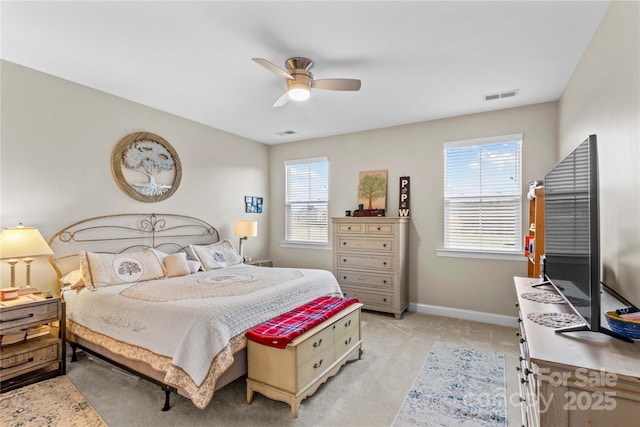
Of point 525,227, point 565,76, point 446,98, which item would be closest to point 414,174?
point 446,98

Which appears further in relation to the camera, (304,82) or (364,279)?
(364,279)

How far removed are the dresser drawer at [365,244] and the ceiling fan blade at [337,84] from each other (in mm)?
2304

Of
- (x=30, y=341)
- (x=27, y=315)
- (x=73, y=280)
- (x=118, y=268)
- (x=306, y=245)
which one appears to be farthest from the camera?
(x=306, y=245)

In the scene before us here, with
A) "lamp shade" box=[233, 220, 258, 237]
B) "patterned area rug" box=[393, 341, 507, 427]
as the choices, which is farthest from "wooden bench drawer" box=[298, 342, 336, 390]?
"lamp shade" box=[233, 220, 258, 237]

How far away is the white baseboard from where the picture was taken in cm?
405

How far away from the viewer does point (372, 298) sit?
4566 mm

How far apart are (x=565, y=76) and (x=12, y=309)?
5264 mm

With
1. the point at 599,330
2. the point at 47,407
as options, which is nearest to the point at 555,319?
the point at 599,330

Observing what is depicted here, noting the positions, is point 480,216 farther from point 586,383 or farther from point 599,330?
point 586,383

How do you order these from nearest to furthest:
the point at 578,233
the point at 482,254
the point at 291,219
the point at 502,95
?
the point at 578,233, the point at 502,95, the point at 482,254, the point at 291,219

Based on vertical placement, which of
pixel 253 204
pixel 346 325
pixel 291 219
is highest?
pixel 253 204

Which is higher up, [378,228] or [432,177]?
[432,177]

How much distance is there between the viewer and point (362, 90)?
3506mm

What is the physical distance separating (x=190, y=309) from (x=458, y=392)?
216 centimetres
